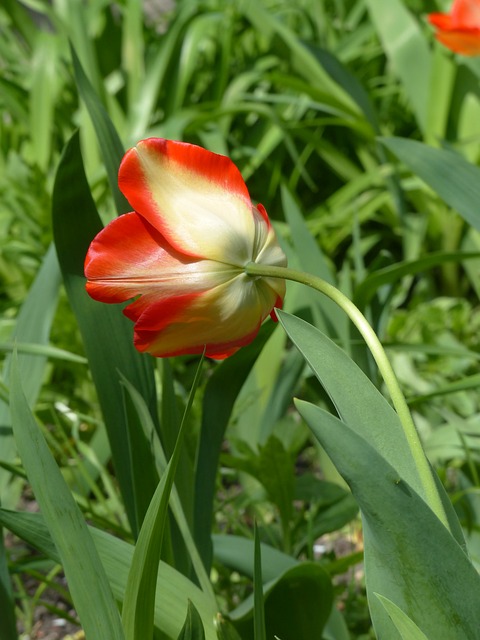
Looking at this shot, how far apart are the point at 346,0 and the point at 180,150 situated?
2.33 metres

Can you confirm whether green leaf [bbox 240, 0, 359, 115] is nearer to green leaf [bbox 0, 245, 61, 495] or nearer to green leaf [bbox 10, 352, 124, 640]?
green leaf [bbox 0, 245, 61, 495]

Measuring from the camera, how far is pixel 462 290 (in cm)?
223

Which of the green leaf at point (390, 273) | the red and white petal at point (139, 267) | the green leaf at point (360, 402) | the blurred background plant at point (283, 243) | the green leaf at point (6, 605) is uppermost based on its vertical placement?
the red and white petal at point (139, 267)

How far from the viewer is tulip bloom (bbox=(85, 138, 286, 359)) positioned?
68 centimetres

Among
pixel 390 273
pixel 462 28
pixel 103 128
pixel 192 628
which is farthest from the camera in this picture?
pixel 462 28

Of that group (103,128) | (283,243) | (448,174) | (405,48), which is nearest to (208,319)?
(103,128)

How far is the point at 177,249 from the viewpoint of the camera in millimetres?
679

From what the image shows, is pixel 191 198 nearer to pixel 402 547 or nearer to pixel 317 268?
pixel 402 547

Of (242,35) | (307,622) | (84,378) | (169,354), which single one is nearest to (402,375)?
(84,378)

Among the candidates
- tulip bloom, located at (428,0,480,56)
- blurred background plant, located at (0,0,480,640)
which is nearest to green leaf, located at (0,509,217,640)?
blurred background plant, located at (0,0,480,640)

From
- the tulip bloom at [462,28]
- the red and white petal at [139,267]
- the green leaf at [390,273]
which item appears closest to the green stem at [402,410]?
the red and white petal at [139,267]

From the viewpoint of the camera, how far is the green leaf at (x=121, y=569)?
2.38 ft

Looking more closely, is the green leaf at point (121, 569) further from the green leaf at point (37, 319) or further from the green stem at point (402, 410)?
the green leaf at point (37, 319)

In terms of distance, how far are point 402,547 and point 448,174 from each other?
57cm
